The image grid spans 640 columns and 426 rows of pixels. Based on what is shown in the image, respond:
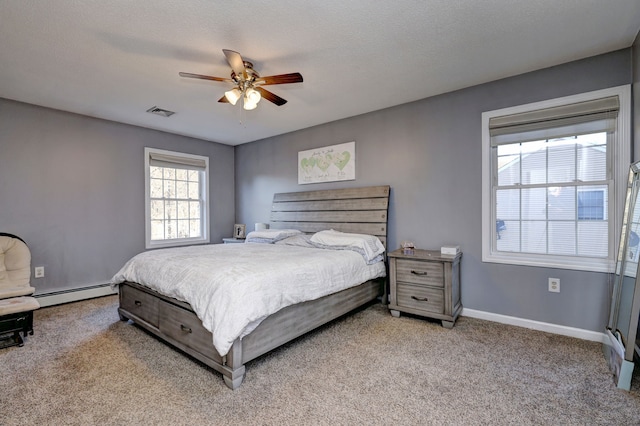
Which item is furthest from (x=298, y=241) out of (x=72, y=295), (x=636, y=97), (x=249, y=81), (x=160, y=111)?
(x=636, y=97)

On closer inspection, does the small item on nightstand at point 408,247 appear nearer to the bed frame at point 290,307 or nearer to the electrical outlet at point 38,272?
the bed frame at point 290,307

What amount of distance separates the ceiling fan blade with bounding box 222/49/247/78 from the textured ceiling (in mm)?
213

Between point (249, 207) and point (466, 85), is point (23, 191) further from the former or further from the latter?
point (466, 85)

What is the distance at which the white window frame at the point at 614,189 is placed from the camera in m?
2.48

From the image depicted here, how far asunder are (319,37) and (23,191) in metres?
3.89

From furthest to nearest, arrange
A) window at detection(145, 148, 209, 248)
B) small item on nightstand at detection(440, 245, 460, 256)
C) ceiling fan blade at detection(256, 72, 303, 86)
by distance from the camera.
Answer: window at detection(145, 148, 209, 248) → small item on nightstand at detection(440, 245, 460, 256) → ceiling fan blade at detection(256, 72, 303, 86)

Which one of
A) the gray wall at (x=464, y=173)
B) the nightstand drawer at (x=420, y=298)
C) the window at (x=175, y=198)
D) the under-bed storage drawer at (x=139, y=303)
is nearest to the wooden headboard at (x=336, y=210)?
the gray wall at (x=464, y=173)

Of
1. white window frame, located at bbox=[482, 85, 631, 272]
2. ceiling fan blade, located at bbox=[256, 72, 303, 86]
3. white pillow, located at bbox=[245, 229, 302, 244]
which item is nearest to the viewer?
ceiling fan blade, located at bbox=[256, 72, 303, 86]

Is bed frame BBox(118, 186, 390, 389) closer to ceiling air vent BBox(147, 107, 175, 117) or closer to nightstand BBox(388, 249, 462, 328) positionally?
nightstand BBox(388, 249, 462, 328)

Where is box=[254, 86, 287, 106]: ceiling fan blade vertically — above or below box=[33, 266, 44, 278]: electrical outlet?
above

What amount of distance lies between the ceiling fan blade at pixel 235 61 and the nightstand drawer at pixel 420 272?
2.34 m

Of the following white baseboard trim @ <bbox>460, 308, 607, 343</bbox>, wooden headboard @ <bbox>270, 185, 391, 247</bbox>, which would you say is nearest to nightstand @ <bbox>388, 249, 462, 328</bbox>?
white baseboard trim @ <bbox>460, 308, 607, 343</bbox>

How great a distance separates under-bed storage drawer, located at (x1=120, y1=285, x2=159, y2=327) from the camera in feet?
8.67

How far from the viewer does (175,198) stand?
502 cm
